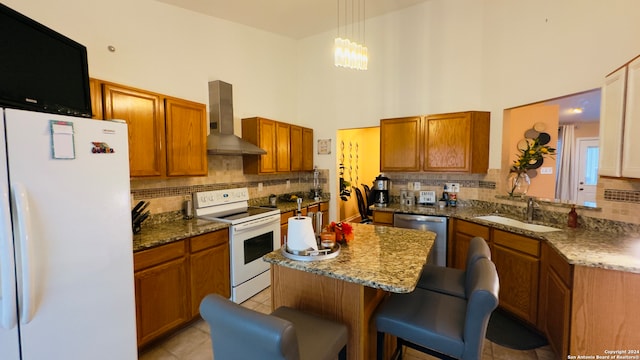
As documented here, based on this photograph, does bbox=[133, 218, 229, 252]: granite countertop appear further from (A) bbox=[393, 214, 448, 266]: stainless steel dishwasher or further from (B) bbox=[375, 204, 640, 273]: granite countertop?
(B) bbox=[375, 204, 640, 273]: granite countertop

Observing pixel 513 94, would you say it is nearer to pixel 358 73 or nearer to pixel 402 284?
pixel 358 73

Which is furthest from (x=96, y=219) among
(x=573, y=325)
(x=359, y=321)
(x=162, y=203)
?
(x=573, y=325)

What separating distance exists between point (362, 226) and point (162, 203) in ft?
6.87

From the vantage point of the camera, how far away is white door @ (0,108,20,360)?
3.93 ft

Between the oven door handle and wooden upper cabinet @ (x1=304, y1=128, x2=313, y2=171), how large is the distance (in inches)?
54.4

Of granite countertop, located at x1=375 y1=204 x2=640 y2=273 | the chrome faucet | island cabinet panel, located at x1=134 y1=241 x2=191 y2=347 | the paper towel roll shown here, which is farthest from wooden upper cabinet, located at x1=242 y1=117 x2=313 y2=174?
the chrome faucet

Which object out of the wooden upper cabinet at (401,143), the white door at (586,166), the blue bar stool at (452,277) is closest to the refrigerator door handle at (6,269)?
the blue bar stool at (452,277)

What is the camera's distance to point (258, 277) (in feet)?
10.2

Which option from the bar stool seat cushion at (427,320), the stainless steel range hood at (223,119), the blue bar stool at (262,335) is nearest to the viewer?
the blue bar stool at (262,335)

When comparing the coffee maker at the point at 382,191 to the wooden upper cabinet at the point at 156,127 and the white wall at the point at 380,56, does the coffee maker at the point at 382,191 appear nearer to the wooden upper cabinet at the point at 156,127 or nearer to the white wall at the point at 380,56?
the white wall at the point at 380,56

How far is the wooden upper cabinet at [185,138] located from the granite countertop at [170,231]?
520 mm

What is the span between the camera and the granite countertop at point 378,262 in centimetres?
129

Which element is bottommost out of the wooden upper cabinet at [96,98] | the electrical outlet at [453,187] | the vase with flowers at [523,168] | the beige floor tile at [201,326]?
the beige floor tile at [201,326]

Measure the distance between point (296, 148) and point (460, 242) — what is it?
2.68 metres
